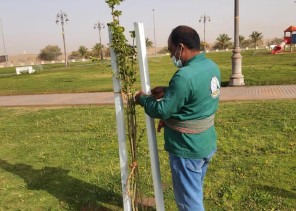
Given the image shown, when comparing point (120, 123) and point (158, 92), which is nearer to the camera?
point (158, 92)

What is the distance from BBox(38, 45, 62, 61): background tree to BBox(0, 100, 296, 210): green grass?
3807 inches

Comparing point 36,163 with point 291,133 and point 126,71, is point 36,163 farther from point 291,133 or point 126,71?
point 291,133

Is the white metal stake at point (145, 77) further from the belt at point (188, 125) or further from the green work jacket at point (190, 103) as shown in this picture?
the belt at point (188, 125)

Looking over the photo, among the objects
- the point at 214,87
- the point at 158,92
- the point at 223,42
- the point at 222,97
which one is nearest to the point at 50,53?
the point at 223,42

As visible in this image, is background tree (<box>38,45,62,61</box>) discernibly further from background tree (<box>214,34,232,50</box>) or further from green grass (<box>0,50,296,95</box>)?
green grass (<box>0,50,296,95</box>)

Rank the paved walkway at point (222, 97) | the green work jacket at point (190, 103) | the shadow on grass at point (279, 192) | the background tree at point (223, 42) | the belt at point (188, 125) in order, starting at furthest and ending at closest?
the background tree at point (223, 42)
the paved walkway at point (222, 97)
the shadow on grass at point (279, 192)
the belt at point (188, 125)
the green work jacket at point (190, 103)

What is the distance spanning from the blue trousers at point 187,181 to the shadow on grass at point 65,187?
1548 millimetres

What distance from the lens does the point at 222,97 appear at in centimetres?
1068

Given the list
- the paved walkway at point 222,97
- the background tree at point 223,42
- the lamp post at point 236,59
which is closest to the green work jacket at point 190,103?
the paved walkway at point 222,97

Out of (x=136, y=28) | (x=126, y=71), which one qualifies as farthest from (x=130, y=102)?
(x=136, y=28)

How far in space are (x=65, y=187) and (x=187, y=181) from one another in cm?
253

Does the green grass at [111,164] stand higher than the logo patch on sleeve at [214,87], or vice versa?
the logo patch on sleeve at [214,87]

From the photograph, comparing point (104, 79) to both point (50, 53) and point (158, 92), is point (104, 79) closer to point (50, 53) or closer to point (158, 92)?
point (158, 92)

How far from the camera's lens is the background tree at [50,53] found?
101 meters
